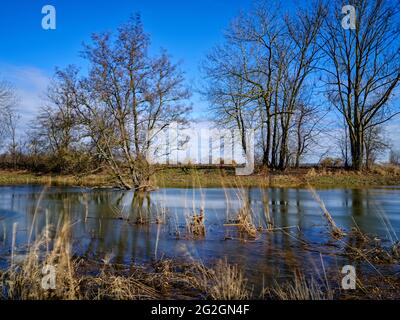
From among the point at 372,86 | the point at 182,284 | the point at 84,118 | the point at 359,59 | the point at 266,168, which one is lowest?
the point at 182,284

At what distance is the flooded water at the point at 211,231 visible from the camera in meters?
5.32

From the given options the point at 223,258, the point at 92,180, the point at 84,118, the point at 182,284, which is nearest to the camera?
the point at 182,284

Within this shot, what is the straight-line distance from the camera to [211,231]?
7.26 metres

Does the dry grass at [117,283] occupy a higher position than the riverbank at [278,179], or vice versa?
the riverbank at [278,179]

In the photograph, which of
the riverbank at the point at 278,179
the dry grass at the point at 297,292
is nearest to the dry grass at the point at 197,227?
the dry grass at the point at 297,292

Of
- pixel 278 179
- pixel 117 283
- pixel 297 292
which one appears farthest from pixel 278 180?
pixel 117 283

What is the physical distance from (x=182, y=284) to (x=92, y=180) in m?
14.9

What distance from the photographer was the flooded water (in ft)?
17.5

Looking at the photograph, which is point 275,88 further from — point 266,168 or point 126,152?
point 126,152

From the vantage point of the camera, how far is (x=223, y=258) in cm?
535

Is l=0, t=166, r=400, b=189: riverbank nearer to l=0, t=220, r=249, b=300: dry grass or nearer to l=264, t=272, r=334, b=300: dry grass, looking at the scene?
l=0, t=220, r=249, b=300: dry grass

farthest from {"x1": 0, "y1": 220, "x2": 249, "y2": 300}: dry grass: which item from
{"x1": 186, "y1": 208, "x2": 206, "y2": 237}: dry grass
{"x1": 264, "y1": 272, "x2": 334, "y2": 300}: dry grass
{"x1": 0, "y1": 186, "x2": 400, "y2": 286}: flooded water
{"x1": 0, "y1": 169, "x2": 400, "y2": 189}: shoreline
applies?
{"x1": 0, "y1": 169, "x2": 400, "y2": 189}: shoreline

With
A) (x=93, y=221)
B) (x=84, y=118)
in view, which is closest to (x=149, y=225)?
(x=93, y=221)

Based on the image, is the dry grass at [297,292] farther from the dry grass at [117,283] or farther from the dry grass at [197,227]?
the dry grass at [197,227]
